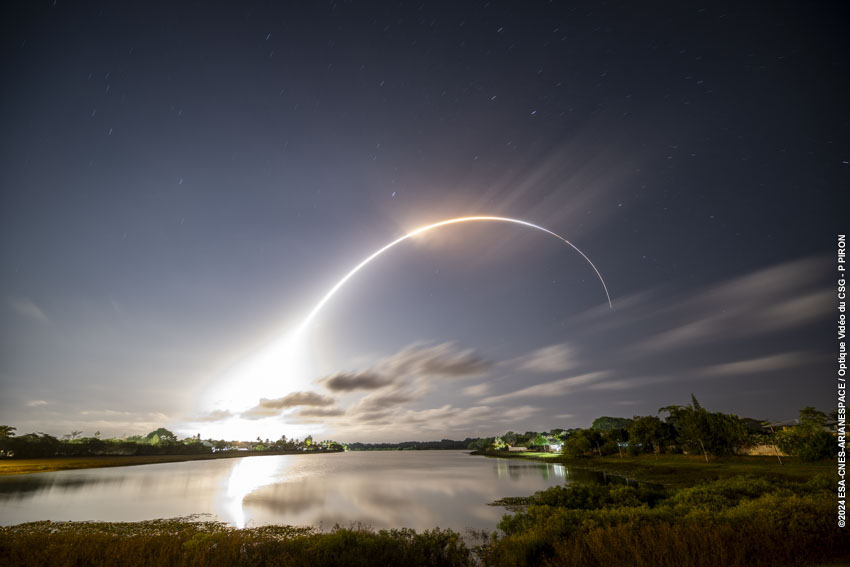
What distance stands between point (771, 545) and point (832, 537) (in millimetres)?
2956

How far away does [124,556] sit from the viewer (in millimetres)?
17266

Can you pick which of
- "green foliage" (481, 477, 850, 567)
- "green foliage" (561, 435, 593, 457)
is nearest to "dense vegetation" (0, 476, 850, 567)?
"green foliage" (481, 477, 850, 567)

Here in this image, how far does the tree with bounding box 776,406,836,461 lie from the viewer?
4328 cm

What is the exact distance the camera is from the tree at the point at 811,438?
4328cm

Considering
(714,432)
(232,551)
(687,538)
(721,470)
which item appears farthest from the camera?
(714,432)

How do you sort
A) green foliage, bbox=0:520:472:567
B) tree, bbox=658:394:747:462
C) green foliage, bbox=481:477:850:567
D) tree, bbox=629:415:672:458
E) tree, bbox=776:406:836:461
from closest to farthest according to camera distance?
1. green foliage, bbox=481:477:850:567
2. green foliage, bbox=0:520:472:567
3. tree, bbox=776:406:836:461
4. tree, bbox=658:394:747:462
5. tree, bbox=629:415:672:458

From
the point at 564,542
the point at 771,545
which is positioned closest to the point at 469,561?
the point at 564,542

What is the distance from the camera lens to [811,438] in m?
44.4

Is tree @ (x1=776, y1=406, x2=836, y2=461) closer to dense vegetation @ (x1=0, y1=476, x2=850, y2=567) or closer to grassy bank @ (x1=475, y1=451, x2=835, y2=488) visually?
grassy bank @ (x1=475, y1=451, x2=835, y2=488)

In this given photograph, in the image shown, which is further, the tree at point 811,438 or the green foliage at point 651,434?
the green foliage at point 651,434

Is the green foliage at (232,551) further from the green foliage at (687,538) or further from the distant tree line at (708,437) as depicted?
the distant tree line at (708,437)

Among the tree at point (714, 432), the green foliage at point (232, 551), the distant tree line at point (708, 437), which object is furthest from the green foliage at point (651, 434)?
the green foliage at point (232, 551)

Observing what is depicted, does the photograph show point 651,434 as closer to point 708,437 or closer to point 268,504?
point 708,437

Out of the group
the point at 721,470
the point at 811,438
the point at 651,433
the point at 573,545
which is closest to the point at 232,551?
the point at 573,545
